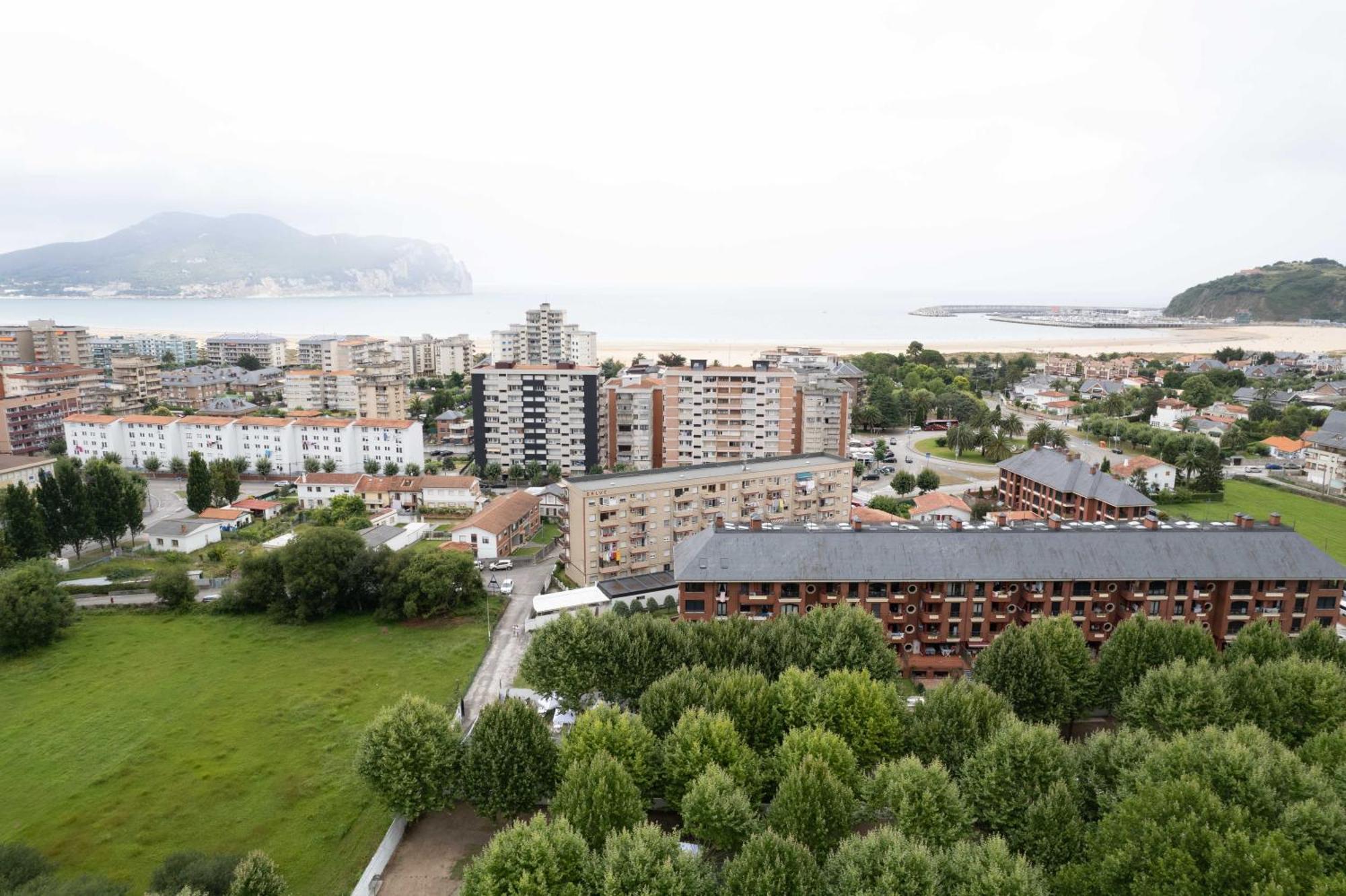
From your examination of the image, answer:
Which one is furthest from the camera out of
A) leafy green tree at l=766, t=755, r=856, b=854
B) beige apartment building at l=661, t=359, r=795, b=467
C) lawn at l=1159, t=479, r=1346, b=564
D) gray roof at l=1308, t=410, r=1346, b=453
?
beige apartment building at l=661, t=359, r=795, b=467

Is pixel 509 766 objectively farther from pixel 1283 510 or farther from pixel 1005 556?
pixel 1283 510

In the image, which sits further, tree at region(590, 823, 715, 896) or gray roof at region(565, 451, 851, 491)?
gray roof at region(565, 451, 851, 491)

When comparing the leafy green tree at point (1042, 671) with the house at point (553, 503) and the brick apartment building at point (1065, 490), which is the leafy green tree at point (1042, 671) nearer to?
the brick apartment building at point (1065, 490)

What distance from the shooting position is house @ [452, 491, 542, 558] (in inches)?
1946

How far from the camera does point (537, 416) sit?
70750 mm

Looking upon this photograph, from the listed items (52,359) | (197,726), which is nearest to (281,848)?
(197,726)

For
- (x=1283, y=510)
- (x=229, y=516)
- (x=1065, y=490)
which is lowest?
(x=1283, y=510)

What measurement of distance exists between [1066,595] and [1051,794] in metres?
15.5

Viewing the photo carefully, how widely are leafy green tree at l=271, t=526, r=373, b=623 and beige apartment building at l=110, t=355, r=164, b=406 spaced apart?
76.4 metres

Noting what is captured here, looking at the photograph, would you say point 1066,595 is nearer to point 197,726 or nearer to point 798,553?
point 798,553

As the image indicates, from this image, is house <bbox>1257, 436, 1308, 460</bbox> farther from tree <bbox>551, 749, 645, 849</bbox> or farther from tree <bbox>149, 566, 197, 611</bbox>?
tree <bbox>149, 566, 197, 611</bbox>

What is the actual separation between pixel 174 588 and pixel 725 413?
42.3 m

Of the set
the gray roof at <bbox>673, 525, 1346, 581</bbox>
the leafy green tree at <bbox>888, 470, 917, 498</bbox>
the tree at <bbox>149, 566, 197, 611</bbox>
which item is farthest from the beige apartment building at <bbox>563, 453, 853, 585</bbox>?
the tree at <bbox>149, 566, 197, 611</bbox>

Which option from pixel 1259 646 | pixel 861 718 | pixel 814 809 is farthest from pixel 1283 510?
pixel 814 809
